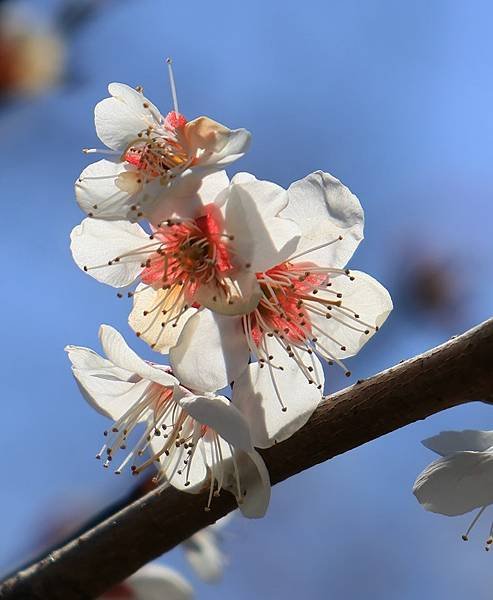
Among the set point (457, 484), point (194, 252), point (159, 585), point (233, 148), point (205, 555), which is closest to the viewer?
point (233, 148)

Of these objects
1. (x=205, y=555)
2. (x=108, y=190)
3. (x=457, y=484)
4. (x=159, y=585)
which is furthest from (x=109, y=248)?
(x=205, y=555)

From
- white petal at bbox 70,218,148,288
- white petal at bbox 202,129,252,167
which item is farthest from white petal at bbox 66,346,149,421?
white petal at bbox 202,129,252,167

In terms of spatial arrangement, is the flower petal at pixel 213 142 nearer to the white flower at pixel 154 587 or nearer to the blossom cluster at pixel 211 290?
the blossom cluster at pixel 211 290

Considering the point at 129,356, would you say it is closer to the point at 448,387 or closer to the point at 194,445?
the point at 194,445

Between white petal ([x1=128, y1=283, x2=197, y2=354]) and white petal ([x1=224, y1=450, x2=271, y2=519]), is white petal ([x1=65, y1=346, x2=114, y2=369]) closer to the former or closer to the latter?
white petal ([x1=128, y1=283, x2=197, y2=354])

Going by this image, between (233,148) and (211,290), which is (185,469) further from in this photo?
(233,148)

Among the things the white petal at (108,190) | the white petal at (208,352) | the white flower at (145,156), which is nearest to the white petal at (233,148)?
the white flower at (145,156)
